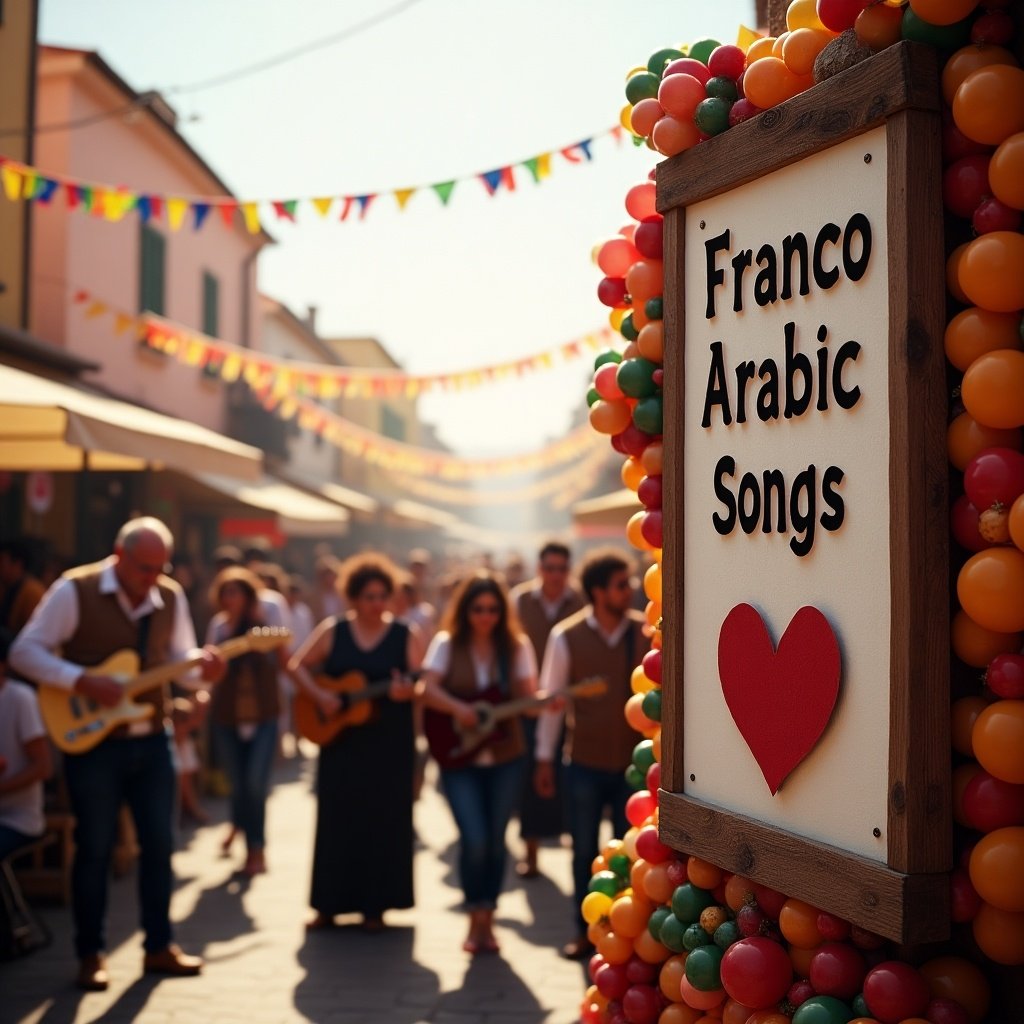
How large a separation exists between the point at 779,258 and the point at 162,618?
4.12 meters

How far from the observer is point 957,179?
241 centimetres

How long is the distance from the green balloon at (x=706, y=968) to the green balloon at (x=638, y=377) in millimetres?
1324

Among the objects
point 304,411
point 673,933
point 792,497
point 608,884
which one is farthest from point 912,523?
point 304,411

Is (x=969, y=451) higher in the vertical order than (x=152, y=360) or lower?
lower

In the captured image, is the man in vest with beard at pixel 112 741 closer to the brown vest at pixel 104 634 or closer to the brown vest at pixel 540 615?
the brown vest at pixel 104 634

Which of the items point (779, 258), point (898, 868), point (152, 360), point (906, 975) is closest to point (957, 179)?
point (779, 258)

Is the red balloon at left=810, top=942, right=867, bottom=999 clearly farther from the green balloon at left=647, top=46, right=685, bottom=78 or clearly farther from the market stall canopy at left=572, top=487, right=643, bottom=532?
the market stall canopy at left=572, top=487, right=643, bottom=532

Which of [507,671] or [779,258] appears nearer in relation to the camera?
[779,258]

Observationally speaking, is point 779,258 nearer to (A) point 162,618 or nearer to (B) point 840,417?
(B) point 840,417

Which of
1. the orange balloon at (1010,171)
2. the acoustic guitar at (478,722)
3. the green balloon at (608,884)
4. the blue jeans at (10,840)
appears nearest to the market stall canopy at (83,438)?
the blue jeans at (10,840)

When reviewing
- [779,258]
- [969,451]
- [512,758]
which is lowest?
[512,758]

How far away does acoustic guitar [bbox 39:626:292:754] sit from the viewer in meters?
5.77

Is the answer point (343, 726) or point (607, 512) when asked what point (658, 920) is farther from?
point (607, 512)

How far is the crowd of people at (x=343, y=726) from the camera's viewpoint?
5.80 metres
